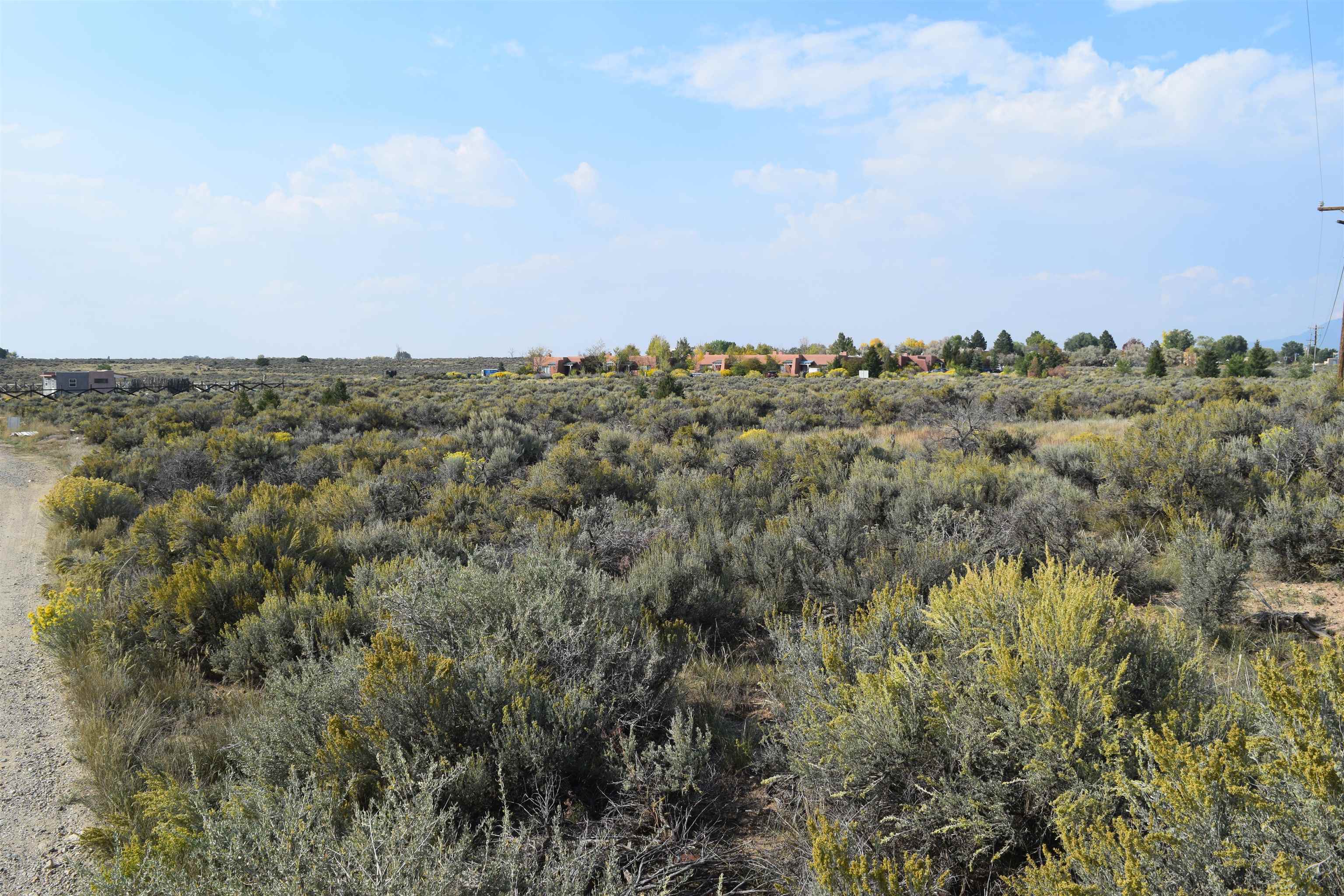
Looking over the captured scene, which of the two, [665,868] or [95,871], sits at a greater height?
[665,868]

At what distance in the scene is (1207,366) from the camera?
41.2 meters

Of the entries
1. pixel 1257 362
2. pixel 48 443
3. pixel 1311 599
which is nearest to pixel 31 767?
pixel 1311 599

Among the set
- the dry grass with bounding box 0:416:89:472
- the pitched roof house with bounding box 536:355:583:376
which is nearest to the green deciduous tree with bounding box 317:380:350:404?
the dry grass with bounding box 0:416:89:472

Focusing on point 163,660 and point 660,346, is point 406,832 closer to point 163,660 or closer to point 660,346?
point 163,660

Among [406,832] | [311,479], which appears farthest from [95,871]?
[311,479]

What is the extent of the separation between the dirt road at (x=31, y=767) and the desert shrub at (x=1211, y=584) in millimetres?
7423

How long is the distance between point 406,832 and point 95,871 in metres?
1.88

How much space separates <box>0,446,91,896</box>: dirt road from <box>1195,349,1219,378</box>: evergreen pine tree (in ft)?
169

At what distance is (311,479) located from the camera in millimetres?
11438

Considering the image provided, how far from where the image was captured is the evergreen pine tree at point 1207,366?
40531 millimetres

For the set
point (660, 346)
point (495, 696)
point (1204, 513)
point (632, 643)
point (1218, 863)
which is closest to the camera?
point (1218, 863)

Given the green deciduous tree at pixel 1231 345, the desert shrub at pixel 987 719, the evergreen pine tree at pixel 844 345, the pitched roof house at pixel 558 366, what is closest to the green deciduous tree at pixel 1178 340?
the green deciduous tree at pixel 1231 345

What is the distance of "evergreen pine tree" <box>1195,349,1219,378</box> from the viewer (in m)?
40.5

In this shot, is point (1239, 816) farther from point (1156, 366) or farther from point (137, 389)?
point (1156, 366)
